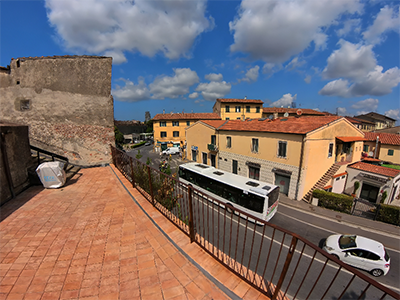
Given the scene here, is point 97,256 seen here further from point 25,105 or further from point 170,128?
point 170,128

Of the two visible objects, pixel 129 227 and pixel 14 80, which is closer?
pixel 129 227

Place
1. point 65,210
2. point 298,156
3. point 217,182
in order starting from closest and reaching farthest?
1. point 65,210
2. point 217,182
3. point 298,156

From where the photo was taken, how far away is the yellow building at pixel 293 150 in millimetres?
13773

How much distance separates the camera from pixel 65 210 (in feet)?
17.3

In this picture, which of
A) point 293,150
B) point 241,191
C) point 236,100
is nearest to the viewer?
point 241,191

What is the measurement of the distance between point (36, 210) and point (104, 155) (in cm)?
586

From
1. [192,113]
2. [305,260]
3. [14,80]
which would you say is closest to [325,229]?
[305,260]

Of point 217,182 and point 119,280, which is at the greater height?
point 119,280

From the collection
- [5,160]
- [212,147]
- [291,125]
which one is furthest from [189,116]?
[5,160]

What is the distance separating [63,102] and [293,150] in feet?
54.9

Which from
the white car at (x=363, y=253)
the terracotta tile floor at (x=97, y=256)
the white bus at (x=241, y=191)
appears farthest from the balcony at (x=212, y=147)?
the terracotta tile floor at (x=97, y=256)

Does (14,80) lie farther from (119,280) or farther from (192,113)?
(192,113)

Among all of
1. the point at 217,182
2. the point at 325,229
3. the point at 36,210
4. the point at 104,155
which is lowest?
the point at 325,229

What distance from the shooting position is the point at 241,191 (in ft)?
35.1
